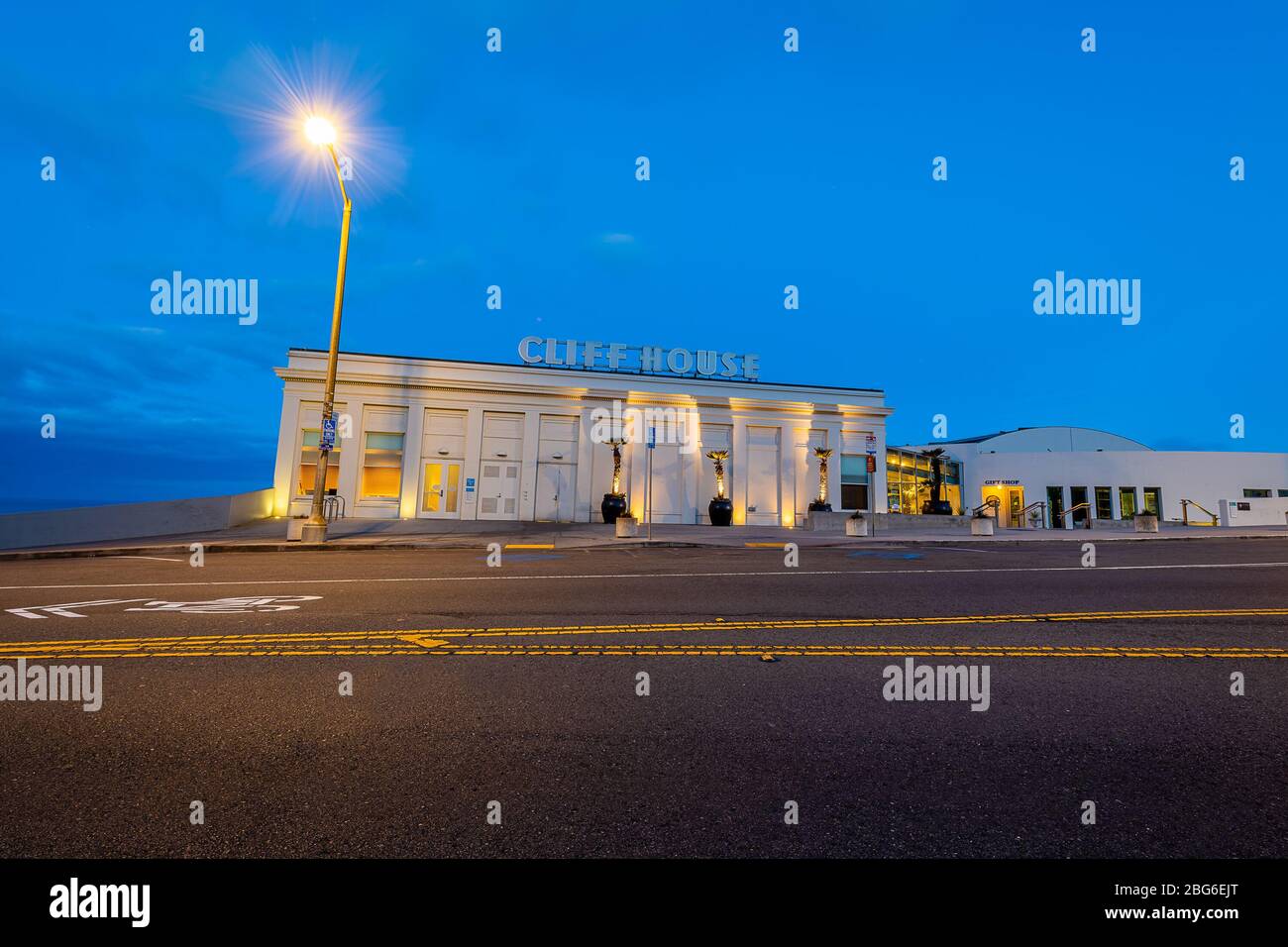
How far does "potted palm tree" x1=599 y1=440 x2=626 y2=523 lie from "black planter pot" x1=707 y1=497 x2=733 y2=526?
14.4 feet

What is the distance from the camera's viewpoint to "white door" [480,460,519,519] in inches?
1075

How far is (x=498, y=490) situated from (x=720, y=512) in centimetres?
1093

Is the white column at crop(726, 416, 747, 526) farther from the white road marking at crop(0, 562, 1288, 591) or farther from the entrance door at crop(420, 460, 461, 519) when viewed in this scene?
the white road marking at crop(0, 562, 1288, 591)

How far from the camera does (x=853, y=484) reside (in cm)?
3041

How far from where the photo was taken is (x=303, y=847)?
2107 millimetres

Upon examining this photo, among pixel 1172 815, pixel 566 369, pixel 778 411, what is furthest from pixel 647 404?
pixel 1172 815

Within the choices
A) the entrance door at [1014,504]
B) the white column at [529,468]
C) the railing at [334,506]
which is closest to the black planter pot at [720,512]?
the white column at [529,468]

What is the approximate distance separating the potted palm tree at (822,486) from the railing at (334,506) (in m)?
22.3

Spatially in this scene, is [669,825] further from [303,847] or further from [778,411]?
[778,411]

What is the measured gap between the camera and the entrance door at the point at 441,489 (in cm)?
2688

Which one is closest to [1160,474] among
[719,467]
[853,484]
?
[853,484]

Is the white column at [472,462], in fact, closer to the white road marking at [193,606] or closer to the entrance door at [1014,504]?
the white road marking at [193,606]

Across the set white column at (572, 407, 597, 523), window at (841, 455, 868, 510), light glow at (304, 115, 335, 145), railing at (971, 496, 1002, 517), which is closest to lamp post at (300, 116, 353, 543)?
light glow at (304, 115, 335, 145)
